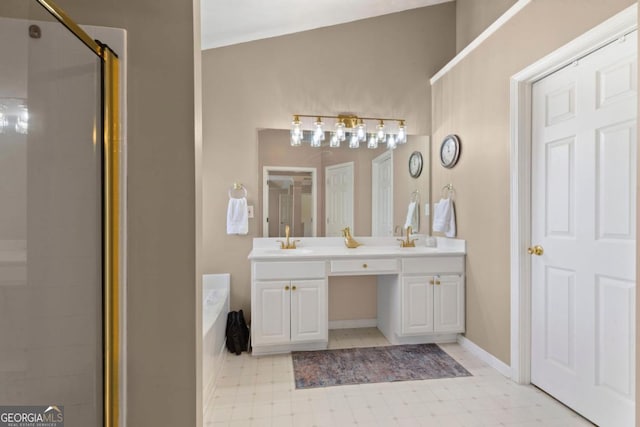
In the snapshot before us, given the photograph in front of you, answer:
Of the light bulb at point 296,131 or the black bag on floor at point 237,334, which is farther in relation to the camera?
the light bulb at point 296,131

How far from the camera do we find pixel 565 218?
5.88 feet

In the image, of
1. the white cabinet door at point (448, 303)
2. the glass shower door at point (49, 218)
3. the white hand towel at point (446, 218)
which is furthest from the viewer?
the white hand towel at point (446, 218)

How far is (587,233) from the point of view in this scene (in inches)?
65.4

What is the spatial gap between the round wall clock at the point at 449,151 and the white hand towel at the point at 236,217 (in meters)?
1.87

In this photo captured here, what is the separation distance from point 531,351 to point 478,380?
0.39 meters

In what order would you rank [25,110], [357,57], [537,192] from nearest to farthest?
[25,110]
[537,192]
[357,57]

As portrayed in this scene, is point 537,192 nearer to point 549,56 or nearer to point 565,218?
point 565,218

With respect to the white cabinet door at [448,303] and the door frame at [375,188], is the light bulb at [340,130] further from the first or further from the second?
the white cabinet door at [448,303]

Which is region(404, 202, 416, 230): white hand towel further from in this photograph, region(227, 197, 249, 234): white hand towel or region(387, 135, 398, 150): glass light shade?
region(227, 197, 249, 234): white hand towel

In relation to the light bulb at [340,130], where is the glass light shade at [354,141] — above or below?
below

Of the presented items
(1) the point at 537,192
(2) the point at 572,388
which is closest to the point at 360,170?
(1) the point at 537,192

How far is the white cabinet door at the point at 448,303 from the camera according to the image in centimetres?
261

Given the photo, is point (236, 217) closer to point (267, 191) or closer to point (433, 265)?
point (267, 191)

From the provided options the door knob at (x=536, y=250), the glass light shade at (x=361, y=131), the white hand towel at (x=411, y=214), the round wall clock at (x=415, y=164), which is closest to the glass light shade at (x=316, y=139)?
the glass light shade at (x=361, y=131)
